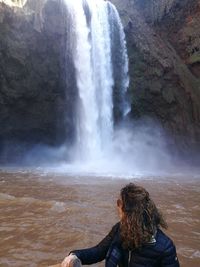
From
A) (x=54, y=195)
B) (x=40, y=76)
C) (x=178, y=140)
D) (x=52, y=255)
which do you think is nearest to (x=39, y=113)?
(x=40, y=76)

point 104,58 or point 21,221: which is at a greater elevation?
point 104,58

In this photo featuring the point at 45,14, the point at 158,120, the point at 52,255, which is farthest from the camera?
the point at 158,120

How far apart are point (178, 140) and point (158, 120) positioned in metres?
1.41

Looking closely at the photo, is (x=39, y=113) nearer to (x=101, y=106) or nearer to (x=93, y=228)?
(x=101, y=106)

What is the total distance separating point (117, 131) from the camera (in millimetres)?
20766

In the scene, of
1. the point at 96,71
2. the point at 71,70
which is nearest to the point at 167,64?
the point at 96,71

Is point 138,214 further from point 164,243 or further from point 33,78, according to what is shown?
point 33,78

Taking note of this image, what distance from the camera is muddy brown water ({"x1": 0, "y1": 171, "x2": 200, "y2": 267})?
5988mm

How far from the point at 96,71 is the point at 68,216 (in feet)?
42.3

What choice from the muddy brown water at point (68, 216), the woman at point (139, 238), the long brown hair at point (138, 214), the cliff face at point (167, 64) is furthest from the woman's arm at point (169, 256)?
the cliff face at point (167, 64)

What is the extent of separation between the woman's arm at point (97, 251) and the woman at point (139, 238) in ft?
0.27

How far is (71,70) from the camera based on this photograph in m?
19.7

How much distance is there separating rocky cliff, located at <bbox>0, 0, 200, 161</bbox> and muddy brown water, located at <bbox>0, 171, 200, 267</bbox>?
21.5ft

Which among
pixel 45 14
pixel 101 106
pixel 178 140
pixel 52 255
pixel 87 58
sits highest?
pixel 45 14
